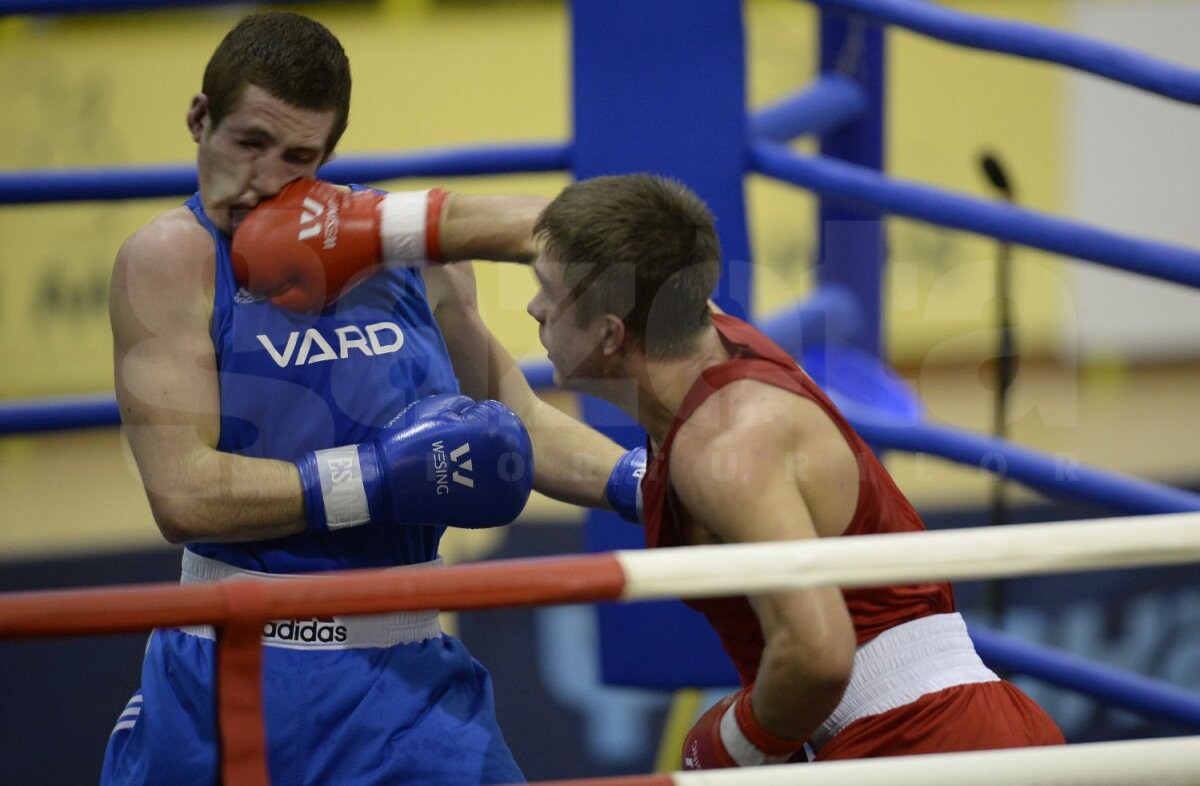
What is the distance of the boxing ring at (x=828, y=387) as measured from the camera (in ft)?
3.61

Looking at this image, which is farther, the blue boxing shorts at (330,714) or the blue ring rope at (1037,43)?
the blue ring rope at (1037,43)

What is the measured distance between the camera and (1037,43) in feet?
6.55

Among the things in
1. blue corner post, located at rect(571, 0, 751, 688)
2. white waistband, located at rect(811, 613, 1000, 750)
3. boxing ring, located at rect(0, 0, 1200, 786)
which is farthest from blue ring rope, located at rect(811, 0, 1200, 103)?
white waistband, located at rect(811, 613, 1000, 750)

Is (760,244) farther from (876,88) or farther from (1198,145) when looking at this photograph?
(876,88)

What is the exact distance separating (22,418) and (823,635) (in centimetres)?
155

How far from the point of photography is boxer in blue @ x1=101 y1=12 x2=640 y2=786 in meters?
1.61

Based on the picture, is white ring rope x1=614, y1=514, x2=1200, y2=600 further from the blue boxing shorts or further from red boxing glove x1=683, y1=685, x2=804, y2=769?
the blue boxing shorts

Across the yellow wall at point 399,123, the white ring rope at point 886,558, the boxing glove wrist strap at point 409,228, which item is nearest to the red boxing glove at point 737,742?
the white ring rope at point 886,558

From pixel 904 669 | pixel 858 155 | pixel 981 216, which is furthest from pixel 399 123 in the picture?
pixel 904 669

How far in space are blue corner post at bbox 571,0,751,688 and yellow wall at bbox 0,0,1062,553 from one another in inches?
141

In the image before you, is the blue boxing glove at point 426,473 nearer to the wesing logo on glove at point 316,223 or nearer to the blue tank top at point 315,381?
the blue tank top at point 315,381

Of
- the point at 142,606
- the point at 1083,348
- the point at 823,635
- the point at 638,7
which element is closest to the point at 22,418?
the point at 638,7

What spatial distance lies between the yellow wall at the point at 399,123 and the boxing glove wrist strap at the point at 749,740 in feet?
14.5

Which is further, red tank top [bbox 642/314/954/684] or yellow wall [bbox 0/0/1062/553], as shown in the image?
yellow wall [bbox 0/0/1062/553]
